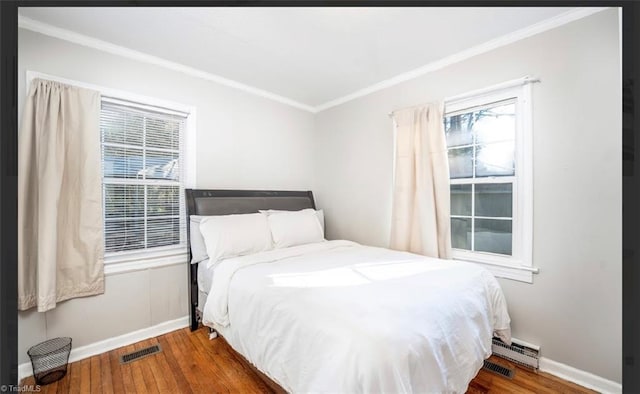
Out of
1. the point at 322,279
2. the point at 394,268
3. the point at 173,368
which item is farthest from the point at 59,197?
the point at 394,268

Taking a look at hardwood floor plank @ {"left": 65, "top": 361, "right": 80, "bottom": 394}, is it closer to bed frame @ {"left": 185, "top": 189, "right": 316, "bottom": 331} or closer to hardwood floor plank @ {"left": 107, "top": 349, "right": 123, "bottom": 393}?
hardwood floor plank @ {"left": 107, "top": 349, "right": 123, "bottom": 393}

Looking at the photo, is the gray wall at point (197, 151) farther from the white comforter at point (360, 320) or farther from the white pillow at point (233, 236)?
the white comforter at point (360, 320)

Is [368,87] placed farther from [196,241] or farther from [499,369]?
[499,369]

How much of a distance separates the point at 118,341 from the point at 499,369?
3052 mm

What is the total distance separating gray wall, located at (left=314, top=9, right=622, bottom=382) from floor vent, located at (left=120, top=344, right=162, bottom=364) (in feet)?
9.67

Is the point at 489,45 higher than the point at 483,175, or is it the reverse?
the point at 489,45

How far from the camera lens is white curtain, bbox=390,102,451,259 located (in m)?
2.52

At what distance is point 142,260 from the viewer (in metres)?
2.44

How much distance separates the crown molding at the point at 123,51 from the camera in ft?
Result: 6.46

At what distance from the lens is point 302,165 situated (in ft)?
12.5

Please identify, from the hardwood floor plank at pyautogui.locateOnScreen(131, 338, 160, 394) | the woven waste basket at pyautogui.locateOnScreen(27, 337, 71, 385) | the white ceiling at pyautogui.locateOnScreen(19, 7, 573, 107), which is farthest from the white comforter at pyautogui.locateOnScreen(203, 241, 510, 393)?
the white ceiling at pyautogui.locateOnScreen(19, 7, 573, 107)

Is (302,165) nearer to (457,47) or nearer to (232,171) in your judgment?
(232,171)
